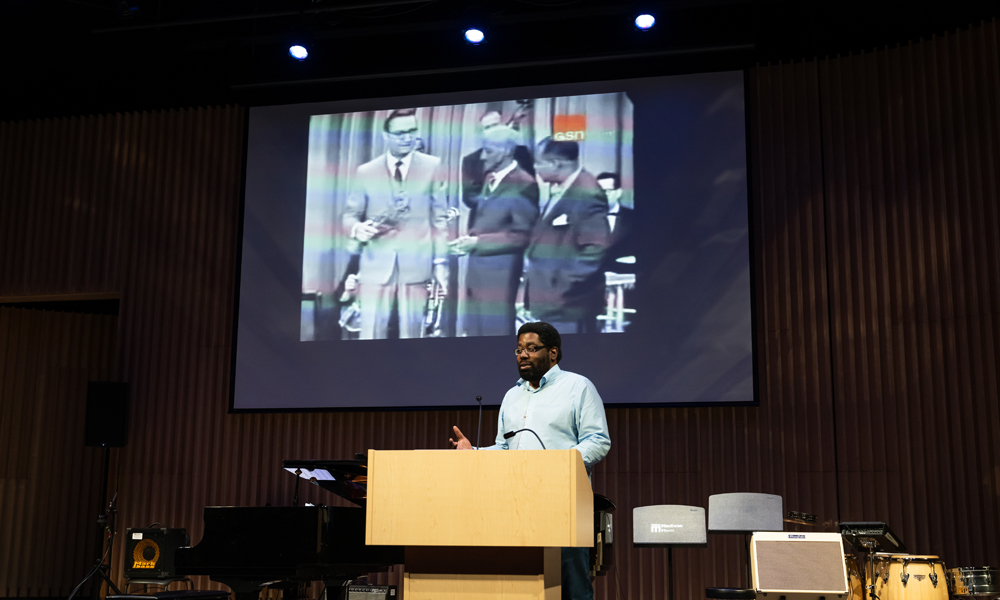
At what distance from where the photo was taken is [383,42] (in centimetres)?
745

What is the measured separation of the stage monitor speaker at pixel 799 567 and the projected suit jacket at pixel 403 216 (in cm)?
339

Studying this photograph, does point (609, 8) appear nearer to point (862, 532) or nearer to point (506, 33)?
point (506, 33)

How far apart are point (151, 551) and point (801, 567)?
4709mm

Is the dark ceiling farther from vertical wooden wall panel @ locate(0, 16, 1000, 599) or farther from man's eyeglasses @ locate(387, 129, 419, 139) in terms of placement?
man's eyeglasses @ locate(387, 129, 419, 139)

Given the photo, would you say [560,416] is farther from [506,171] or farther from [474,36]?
[474,36]

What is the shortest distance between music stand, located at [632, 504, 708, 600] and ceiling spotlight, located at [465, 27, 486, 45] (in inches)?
140

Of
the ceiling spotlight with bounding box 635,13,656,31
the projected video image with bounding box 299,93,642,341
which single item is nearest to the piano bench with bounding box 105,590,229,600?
the projected video image with bounding box 299,93,642,341

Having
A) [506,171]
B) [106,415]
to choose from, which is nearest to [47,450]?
[106,415]

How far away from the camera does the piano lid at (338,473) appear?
4.61m

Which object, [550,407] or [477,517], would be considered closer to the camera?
[477,517]

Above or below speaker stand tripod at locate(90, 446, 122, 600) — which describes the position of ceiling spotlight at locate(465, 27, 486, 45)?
above

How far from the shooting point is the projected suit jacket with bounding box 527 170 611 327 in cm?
672

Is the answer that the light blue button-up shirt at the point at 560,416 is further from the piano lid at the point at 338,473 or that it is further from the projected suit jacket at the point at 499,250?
the projected suit jacket at the point at 499,250

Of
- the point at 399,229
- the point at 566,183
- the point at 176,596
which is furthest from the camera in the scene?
the point at 399,229
